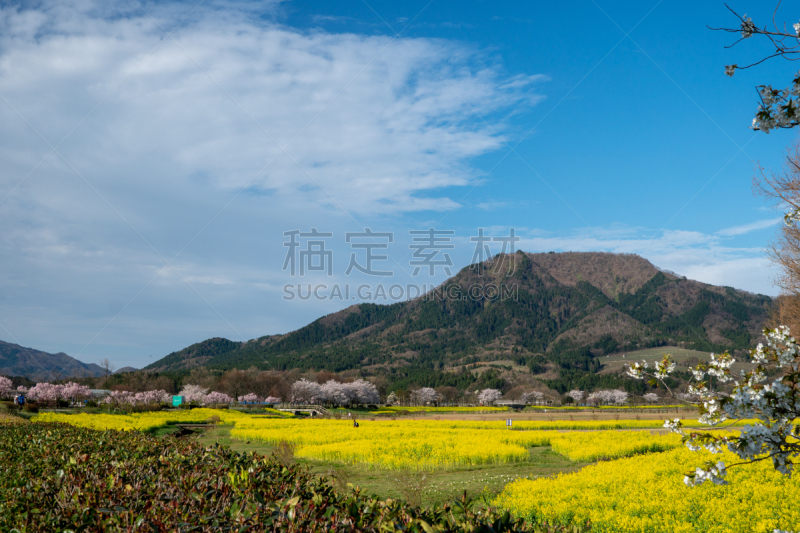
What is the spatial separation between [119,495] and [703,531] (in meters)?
8.65

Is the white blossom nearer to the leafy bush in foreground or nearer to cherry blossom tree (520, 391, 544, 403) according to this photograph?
the leafy bush in foreground

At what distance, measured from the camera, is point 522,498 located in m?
9.34

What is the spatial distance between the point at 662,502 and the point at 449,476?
8312 millimetres

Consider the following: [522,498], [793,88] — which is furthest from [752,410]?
[522,498]

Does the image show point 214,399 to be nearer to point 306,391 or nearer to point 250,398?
point 250,398

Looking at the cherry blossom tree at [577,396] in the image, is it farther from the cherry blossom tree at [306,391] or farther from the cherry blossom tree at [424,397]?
the cherry blossom tree at [306,391]

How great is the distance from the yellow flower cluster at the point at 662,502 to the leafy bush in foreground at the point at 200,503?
3409mm

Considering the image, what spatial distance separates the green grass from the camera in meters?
12.1

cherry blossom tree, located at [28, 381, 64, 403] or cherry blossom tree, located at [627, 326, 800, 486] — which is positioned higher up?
cherry blossom tree, located at [627, 326, 800, 486]

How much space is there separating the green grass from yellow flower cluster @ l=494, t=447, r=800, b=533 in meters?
1.99

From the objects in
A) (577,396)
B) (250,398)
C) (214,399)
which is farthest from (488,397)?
(214,399)

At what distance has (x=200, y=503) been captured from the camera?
4.34m

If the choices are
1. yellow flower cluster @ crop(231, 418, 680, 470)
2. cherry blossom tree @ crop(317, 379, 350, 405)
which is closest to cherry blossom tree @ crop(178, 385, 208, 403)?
cherry blossom tree @ crop(317, 379, 350, 405)

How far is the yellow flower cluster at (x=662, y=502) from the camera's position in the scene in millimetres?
7828
